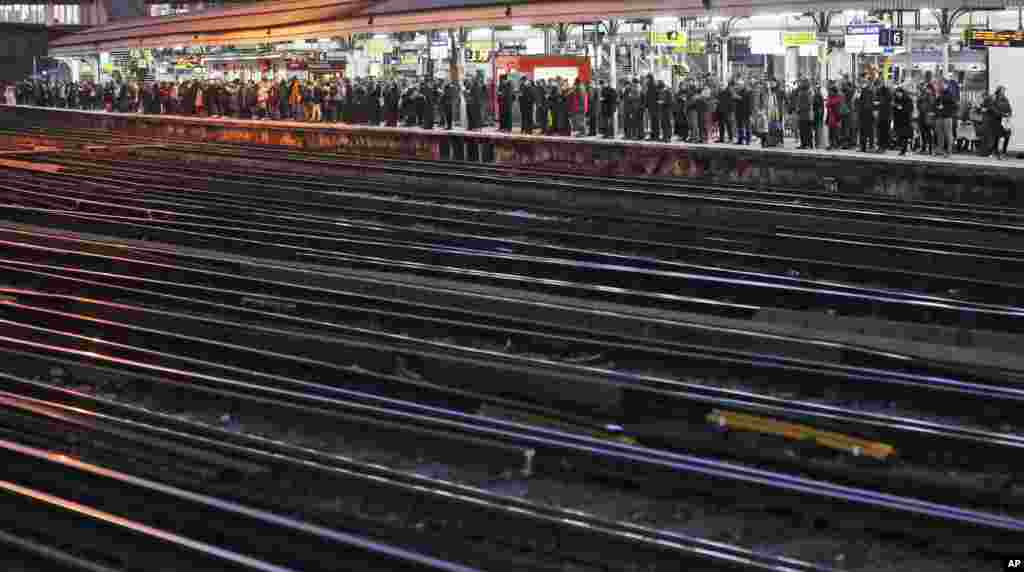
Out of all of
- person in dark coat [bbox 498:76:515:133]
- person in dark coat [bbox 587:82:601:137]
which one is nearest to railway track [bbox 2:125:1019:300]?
person in dark coat [bbox 587:82:601:137]

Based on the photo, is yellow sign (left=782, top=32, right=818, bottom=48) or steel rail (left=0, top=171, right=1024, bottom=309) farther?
yellow sign (left=782, top=32, right=818, bottom=48)

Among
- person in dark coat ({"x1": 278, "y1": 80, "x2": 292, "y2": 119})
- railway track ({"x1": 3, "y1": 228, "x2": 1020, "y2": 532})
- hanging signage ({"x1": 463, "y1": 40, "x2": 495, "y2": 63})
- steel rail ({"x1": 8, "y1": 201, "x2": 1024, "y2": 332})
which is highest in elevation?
hanging signage ({"x1": 463, "y1": 40, "x2": 495, "y2": 63})

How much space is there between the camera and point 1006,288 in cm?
1445

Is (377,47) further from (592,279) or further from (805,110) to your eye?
(592,279)

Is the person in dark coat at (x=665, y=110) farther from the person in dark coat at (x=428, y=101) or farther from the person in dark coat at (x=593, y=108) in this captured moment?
the person in dark coat at (x=428, y=101)

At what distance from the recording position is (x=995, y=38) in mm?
26641

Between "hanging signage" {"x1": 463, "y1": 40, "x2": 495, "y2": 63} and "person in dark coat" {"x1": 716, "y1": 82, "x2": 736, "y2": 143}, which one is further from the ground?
"hanging signage" {"x1": 463, "y1": 40, "x2": 495, "y2": 63}

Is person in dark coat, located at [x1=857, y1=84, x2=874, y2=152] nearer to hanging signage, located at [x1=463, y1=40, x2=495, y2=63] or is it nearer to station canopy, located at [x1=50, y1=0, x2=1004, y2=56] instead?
station canopy, located at [x1=50, y1=0, x2=1004, y2=56]

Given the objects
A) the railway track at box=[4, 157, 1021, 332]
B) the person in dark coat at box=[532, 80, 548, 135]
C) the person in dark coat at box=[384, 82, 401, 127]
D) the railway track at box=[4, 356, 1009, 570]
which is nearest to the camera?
the railway track at box=[4, 356, 1009, 570]

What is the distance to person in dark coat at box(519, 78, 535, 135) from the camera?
115 ft

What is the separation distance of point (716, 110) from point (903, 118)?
4.95 m

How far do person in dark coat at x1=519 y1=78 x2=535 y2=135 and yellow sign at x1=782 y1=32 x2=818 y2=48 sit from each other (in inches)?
261

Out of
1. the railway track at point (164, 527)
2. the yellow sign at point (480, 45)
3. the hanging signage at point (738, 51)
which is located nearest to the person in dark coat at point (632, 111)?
the hanging signage at point (738, 51)

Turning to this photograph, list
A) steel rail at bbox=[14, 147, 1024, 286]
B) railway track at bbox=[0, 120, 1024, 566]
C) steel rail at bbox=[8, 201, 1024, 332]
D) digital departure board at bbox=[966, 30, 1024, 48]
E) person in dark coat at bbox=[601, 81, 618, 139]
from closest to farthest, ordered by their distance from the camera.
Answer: railway track at bbox=[0, 120, 1024, 566], steel rail at bbox=[8, 201, 1024, 332], steel rail at bbox=[14, 147, 1024, 286], digital departure board at bbox=[966, 30, 1024, 48], person in dark coat at bbox=[601, 81, 618, 139]
